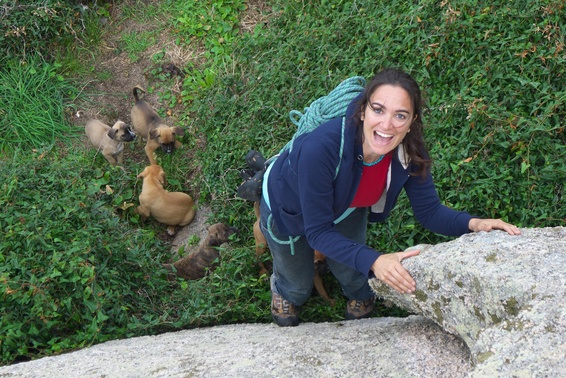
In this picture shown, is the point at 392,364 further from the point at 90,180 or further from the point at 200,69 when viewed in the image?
the point at 200,69

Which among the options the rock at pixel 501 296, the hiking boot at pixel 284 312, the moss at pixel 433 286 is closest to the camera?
the rock at pixel 501 296

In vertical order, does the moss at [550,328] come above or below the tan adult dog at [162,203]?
Result: above

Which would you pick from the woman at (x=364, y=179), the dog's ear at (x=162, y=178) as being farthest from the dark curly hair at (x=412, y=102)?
the dog's ear at (x=162, y=178)

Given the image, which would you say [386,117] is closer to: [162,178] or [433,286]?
[433,286]

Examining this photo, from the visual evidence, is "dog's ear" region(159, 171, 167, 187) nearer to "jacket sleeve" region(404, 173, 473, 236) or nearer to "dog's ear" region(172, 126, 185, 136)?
"dog's ear" region(172, 126, 185, 136)

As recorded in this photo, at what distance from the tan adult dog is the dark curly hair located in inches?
134

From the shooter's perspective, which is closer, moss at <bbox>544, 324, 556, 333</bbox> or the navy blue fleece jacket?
moss at <bbox>544, 324, 556, 333</bbox>

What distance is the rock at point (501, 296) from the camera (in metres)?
2.47

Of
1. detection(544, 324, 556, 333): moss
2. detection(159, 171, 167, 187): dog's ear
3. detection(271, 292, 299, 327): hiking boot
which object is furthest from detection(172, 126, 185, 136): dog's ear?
detection(544, 324, 556, 333): moss

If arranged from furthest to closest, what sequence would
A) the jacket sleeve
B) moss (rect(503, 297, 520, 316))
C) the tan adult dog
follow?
the tan adult dog → the jacket sleeve → moss (rect(503, 297, 520, 316))

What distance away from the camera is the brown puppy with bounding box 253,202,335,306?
4.89 metres

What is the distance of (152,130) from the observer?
6688 millimetres

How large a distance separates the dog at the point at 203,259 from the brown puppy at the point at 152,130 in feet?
4.75

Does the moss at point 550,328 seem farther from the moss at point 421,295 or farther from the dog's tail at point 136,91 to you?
the dog's tail at point 136,91
